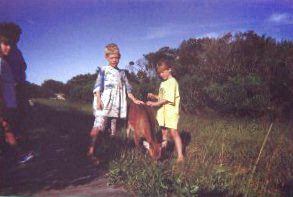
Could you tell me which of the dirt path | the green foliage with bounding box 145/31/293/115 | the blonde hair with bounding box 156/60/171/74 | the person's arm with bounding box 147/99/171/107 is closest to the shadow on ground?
the dirt path

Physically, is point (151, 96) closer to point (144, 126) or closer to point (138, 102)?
point (138, 102)

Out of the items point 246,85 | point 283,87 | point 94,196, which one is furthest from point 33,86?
point 283,87

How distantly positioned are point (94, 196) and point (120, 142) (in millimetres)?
1296

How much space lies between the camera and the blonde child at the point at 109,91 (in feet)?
16.8

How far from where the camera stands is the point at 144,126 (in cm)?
514

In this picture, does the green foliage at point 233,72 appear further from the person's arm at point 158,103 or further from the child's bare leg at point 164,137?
the child's bare leg at point 164,137

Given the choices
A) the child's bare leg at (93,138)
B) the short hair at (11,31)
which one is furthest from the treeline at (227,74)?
the short hair at (11,31)

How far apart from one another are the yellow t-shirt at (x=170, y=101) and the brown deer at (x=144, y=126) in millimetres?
196

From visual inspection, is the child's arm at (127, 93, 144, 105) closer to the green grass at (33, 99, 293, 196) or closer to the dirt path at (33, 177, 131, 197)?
the green grass at (33, 99, 293, 196)

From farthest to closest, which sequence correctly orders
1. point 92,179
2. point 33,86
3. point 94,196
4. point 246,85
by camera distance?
point 33,86
point 246,85
point 92,179
point 94,196

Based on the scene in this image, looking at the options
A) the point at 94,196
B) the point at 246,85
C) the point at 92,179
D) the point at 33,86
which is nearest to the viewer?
the point at 94,196

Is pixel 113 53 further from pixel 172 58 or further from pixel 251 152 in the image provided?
pixel 251 152

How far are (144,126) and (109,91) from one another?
0.68 meters

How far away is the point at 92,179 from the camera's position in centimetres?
468
